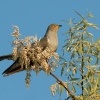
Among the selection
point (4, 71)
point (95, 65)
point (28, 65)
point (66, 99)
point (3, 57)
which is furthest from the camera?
point (3, 57)

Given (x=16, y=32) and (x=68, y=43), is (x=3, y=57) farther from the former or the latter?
(x=16, y=32)

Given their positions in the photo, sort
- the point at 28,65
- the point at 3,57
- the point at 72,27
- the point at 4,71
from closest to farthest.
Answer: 1. the point at 28,65
2. the point at 72,27
3. the point at 4,71
4. the point at 3,57

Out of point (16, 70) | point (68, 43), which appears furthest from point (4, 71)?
point (68, 43)

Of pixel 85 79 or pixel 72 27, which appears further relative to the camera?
pixel 72 27

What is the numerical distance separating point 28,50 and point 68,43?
36.3 inches

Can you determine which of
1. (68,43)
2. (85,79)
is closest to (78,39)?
(68,43)

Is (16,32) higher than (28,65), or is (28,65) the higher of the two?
(16,32)

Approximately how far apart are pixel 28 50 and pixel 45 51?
17cm

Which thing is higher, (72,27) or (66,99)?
(72,27)

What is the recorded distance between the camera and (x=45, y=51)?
347cm

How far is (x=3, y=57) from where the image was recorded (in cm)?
492

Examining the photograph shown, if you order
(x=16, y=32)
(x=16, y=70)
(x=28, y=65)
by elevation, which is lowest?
(x=16, y=70)

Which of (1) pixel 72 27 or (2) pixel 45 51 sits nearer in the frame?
(2) pixel 45 51

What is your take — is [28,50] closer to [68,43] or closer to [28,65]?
[28,65]
